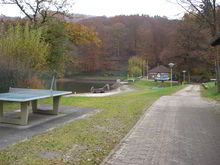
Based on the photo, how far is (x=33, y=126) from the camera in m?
5.64

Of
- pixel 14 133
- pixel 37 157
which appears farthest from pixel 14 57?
pixel 37 157

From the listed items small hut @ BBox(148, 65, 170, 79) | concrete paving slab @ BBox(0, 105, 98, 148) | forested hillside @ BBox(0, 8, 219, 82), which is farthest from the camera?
small hut @ BBox(148, 65, 170, 79)

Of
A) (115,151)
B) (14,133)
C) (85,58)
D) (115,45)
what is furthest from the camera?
(115,45)

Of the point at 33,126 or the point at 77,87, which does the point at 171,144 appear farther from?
the point at 77,87

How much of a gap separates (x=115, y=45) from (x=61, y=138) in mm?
73515

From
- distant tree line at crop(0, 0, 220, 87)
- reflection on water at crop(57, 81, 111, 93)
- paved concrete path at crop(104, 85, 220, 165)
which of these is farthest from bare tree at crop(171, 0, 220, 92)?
reflection on water at crop(57, 81, 111, 93)

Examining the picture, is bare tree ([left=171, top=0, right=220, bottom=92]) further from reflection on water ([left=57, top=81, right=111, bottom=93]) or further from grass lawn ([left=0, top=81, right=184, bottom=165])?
reflection on water ([left=57, top=81, right=111, bottom=93])

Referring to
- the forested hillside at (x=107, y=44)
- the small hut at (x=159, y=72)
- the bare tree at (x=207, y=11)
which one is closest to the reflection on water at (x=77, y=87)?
the forested hillside at (x=107, y=44)

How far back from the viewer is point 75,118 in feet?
22.0

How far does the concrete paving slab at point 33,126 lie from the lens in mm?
4601

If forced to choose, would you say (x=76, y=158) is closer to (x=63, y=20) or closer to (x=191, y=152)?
(x=191, y=152)

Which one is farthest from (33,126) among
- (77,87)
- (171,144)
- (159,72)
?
(159,72)

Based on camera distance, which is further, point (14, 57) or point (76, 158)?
point (14, 57)

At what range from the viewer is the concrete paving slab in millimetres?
4601
